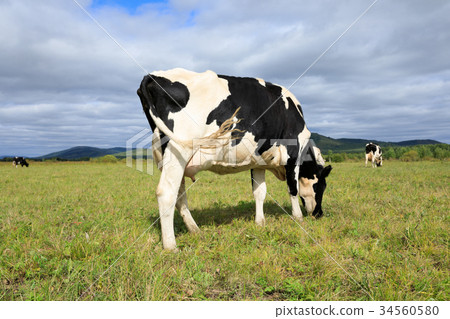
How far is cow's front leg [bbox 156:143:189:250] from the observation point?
4.14 meters

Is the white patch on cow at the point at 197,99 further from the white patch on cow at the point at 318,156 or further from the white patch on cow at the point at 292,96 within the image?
the white patch on cow at the point at 318,156

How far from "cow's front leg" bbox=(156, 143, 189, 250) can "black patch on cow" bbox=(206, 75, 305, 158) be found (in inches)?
28.4

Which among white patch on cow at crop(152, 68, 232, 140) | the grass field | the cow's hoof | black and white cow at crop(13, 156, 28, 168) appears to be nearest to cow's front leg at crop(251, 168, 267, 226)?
the cow's hoof

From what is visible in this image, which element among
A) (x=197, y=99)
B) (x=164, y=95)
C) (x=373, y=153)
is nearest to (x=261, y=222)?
(x=197, y=99)

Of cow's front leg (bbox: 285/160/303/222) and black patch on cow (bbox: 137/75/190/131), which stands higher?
black patch on cow (bbox: 137/75/190/131)

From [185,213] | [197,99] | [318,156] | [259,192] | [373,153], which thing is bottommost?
[185,213]

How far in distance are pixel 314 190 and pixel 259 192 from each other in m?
1.28

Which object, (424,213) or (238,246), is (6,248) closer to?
(238,246)

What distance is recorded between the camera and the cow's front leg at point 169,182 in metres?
4.14

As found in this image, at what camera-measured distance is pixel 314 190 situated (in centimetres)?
638

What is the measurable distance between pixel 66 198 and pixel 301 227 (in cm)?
739

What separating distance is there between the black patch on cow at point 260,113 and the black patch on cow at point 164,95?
516 mm

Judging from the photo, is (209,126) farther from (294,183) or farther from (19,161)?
(19,161)

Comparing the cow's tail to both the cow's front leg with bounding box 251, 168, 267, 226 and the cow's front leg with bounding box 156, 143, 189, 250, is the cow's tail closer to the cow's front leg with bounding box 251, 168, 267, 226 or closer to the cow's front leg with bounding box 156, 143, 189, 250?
the cow's front leg with bounding box 156, 143, 189, 250
